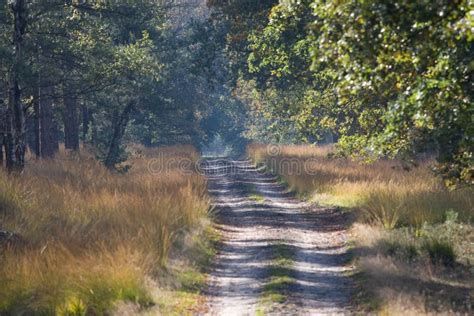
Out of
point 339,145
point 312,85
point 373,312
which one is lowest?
point 373,312

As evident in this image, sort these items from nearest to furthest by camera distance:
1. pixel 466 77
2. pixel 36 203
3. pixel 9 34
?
pixel 466 77, pixel 36 203, pixel 9 34

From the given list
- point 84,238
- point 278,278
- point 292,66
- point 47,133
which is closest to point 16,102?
point 292,66

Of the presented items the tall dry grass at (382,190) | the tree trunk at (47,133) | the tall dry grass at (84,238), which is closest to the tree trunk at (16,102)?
the tall dry grass at (84,238)

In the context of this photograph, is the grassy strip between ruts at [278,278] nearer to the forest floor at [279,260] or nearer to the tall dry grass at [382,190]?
the forest floor at [279,260]

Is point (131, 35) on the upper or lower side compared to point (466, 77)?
upper

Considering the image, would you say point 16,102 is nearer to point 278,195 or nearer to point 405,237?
point 278,195

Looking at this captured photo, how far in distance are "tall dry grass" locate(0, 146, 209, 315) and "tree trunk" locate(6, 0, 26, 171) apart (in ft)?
2.68

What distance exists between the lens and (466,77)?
8.55 meters

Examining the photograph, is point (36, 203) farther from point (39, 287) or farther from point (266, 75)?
point (266, 75)

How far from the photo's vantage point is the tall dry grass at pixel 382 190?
52.6 feet

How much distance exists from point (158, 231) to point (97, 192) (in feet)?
18.3

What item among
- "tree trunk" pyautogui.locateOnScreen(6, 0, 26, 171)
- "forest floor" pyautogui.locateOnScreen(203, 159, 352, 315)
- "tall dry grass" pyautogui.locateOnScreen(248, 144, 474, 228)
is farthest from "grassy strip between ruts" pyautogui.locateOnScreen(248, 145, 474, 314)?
"tree trunk" pyautogui.locateOnScreen(6, 0, 26, 171)

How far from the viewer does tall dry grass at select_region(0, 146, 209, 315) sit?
974 centimetres

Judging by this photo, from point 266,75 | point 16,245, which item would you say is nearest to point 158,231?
point 16,245
